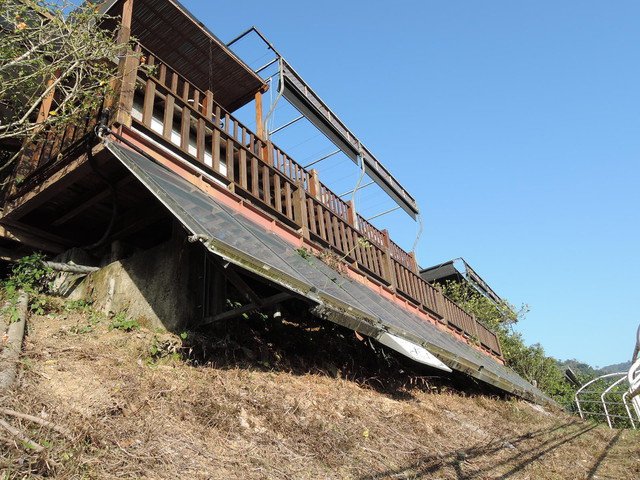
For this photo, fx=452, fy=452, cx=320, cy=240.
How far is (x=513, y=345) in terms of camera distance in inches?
723

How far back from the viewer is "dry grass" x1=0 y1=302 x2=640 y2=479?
8.37 ft

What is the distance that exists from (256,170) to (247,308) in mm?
3096

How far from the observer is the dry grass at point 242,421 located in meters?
2.55

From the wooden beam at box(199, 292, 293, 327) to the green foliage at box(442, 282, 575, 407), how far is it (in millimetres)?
14963

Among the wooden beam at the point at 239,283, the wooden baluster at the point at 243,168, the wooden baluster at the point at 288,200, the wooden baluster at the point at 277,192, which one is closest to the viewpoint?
the wooden beam at the point at 239,283

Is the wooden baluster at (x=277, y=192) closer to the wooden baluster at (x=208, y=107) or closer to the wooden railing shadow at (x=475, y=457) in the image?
the wooden baluster at (x=208, y=107)

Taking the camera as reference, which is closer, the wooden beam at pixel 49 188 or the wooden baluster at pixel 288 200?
the wooden beam at pixel 49 188

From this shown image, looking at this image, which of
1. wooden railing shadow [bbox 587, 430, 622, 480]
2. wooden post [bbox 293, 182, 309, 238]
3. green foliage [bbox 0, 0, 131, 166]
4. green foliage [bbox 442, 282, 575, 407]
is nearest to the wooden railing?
wooden post [bbox 293, 182, 309, 238]

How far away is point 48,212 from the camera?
20.1 feet

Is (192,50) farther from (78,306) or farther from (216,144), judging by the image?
(78,306)

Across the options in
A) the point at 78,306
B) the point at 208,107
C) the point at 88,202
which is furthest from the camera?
the point at 208,107

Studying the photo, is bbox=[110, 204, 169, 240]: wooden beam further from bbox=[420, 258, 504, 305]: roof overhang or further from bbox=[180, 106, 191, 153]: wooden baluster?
bbox=[420, 258, 504, 305]: roof overhang

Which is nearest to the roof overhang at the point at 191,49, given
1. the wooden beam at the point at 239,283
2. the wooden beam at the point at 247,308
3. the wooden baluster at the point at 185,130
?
the wooden baluster at the point at 185,130

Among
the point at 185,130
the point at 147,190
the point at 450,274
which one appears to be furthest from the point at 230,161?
the point at 450,274
